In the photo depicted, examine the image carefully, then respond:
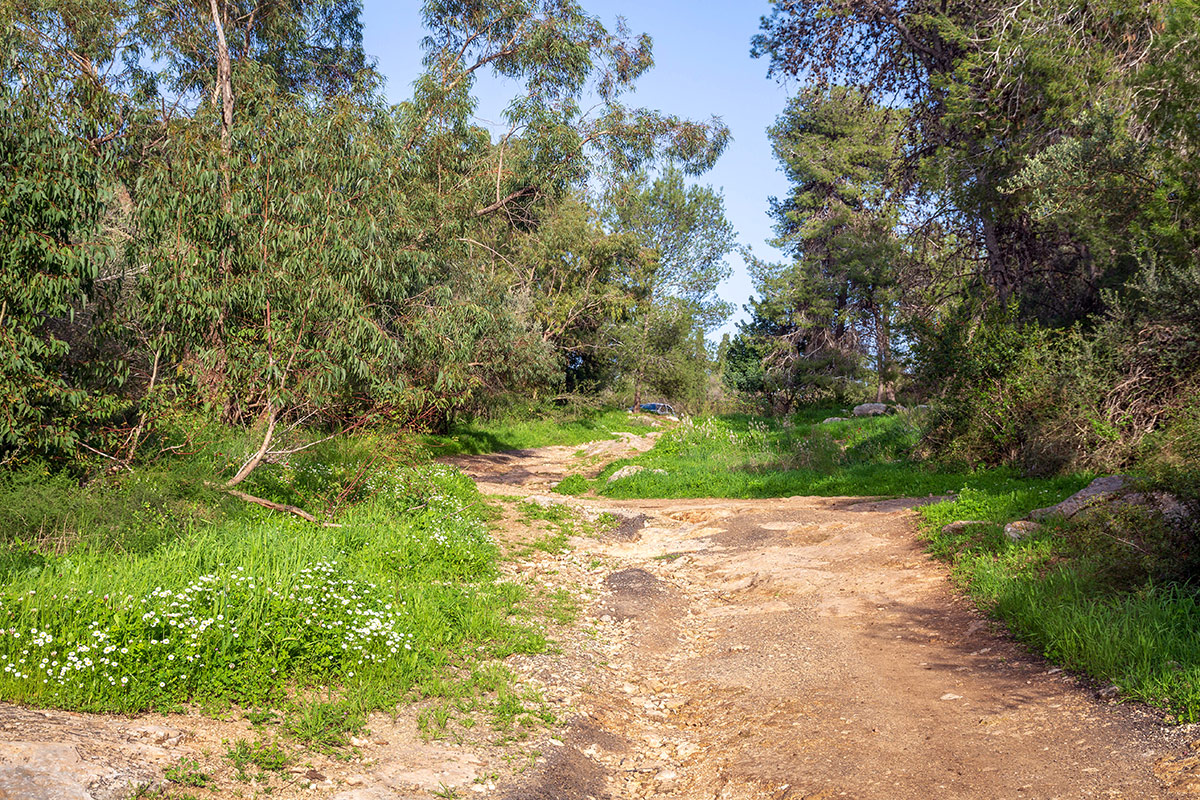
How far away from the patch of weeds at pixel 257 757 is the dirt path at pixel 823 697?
1139mm

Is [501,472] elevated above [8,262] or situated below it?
below

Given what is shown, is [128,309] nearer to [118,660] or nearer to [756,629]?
[118,660]

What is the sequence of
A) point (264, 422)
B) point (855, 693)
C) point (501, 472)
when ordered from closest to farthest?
point (855, 693)
point (264, 422)
point (501, 472)

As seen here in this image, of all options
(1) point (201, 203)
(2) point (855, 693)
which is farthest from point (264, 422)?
(2) point (855, 693)

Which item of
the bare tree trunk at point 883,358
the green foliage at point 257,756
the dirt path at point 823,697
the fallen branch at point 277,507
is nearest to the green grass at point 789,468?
the dirt path at point 823,697

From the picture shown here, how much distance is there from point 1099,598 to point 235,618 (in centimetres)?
587

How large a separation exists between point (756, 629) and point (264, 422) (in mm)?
5818

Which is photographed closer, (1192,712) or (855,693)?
(1192,712)

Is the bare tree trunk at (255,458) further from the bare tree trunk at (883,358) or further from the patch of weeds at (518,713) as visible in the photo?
the bare tree trunk at (883,358)

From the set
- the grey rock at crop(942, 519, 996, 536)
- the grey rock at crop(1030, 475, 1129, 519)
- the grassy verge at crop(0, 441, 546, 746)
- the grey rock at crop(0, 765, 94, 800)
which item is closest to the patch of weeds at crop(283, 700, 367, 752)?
the grassy verge at crop(0, 441, 546, 746)

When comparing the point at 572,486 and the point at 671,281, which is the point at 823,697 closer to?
the point at 572,486

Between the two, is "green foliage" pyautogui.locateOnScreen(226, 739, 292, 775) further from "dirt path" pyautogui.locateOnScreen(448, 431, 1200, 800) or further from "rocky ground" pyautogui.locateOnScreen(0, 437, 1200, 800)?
"dirt path" pyautogui.locateOnScreen(448, 431, 1200, 800)

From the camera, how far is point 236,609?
4.74 metres

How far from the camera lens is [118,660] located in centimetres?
418
